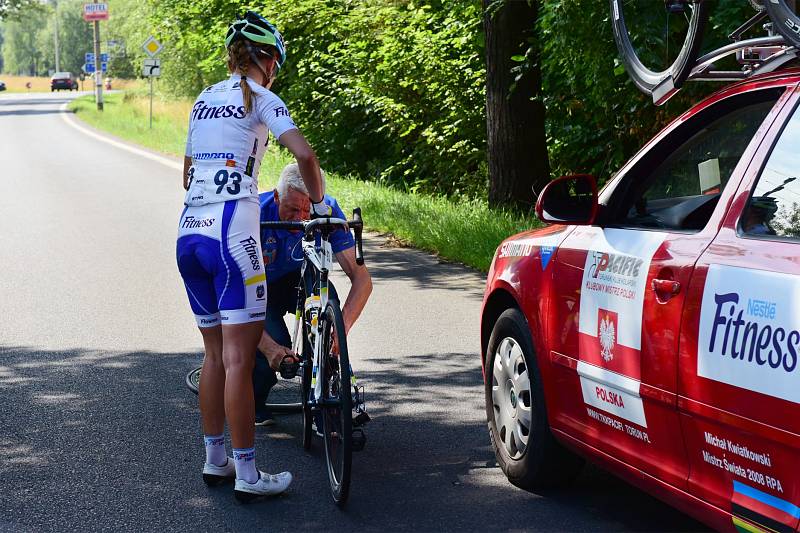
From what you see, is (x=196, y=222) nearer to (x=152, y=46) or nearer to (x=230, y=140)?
(x=230, y=140)

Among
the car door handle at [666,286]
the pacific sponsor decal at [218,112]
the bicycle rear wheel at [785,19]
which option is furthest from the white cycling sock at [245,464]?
the bicycle rear wheel at [785,19]

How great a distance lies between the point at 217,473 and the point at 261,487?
325 mm

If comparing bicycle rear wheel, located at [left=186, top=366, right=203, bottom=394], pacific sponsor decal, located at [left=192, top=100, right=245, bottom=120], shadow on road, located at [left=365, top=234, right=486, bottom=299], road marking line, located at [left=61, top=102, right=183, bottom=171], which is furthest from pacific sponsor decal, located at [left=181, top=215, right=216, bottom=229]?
road marking line, located at [left=61, top=102, right=183, bottom=171]

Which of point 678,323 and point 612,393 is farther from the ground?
point 678,323

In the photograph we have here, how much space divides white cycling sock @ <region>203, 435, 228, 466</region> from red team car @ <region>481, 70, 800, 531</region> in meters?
1.19

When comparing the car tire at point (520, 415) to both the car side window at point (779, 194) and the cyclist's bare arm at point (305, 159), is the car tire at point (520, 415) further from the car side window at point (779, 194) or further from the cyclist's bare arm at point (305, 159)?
Answer: the car side window at point (779, 194)

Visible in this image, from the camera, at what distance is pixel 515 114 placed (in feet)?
47.4

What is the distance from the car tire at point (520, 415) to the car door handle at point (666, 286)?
1.01m

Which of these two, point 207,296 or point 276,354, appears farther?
point 276,354

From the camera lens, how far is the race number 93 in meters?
4.83

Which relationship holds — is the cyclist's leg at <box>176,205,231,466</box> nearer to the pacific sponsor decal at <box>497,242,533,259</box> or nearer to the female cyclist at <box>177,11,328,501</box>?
the female cyclist at <box>177,11,328,501</box>

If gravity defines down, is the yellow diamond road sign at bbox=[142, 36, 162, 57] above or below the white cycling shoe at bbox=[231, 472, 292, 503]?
above

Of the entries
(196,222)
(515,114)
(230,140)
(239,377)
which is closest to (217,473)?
(239,377)

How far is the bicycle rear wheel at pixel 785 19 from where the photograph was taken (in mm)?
3816
